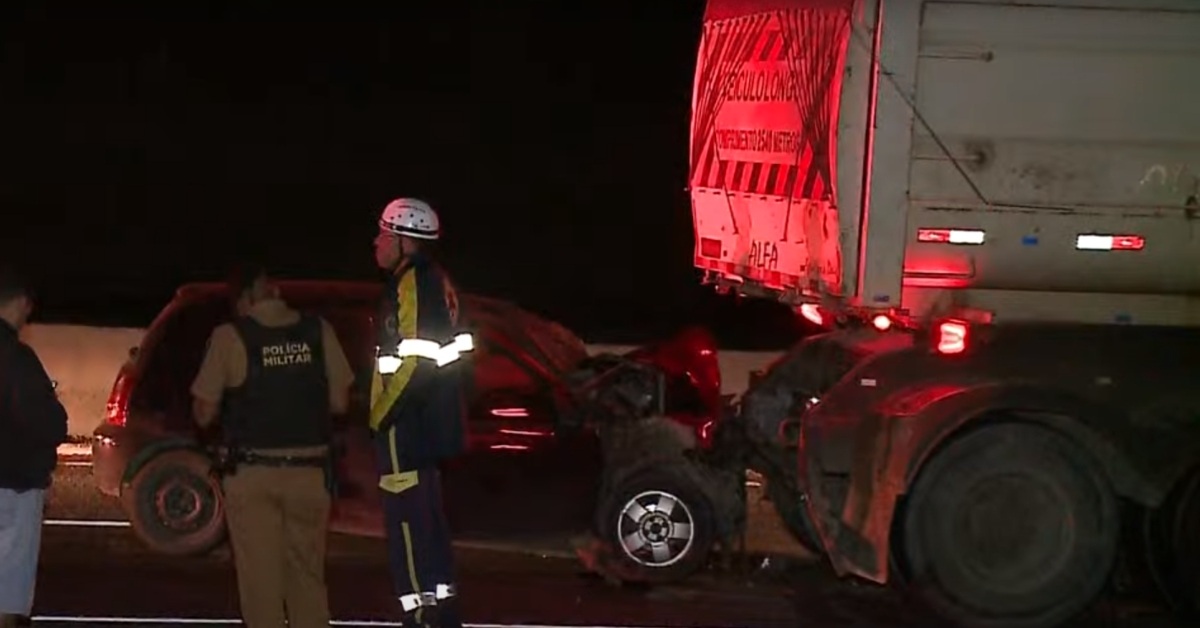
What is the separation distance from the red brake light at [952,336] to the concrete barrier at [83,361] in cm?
628

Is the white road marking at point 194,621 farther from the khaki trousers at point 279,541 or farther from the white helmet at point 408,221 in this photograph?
the white helmet at point 408,221

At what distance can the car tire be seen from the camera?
11898 mm

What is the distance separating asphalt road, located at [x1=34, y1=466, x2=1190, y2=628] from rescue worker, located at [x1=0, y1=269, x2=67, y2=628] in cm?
178

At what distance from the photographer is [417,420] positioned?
899cm

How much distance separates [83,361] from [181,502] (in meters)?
4.62

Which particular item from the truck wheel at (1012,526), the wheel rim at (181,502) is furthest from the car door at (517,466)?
the truck wheel at (1012,526)

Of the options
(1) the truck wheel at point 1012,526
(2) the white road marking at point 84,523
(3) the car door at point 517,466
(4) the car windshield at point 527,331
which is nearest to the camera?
(1) the truck wheel at point 1012,526

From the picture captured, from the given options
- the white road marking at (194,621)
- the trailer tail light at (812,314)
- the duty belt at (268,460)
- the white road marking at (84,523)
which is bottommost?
the white road marking at (84,523)

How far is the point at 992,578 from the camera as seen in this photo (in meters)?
9.99

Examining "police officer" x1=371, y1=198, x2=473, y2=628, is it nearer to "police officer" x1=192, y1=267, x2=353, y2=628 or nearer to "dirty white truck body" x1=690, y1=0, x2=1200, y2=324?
"police officer" x1=192, y1=267, x2=353, y2=628

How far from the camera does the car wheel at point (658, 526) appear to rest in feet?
37.0

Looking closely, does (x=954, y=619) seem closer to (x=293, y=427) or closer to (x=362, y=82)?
(x=293, y=427)

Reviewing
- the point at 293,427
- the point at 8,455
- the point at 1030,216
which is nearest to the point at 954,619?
the point at 1030,216

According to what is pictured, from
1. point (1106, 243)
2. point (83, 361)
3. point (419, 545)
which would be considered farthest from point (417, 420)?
point (83, 361)
